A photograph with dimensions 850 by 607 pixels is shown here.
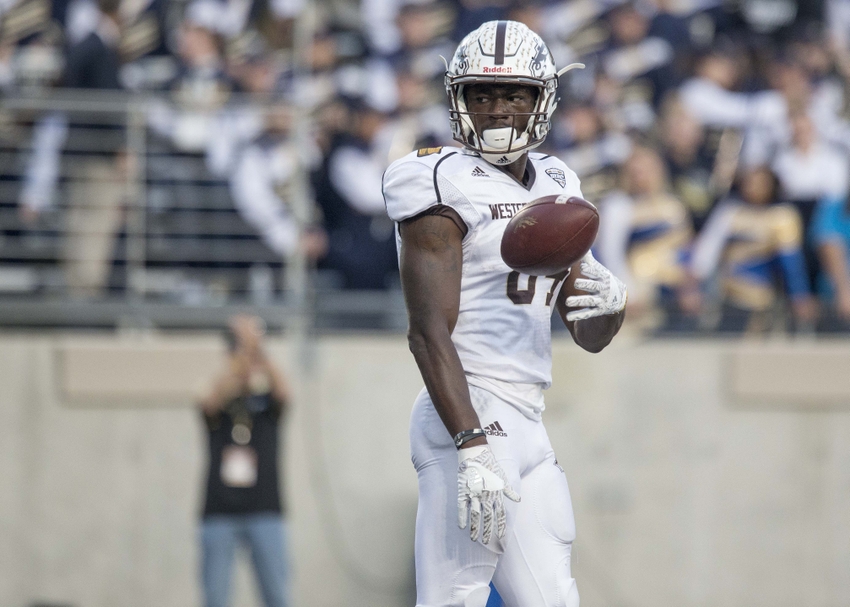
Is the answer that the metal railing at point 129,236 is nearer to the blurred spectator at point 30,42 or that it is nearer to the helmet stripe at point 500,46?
the blurred spectator at point 30,42

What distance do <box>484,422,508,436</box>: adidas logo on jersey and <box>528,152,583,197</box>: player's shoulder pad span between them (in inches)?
30.1

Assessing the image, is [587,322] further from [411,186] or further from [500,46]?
[500,46]

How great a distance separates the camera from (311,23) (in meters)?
7.86

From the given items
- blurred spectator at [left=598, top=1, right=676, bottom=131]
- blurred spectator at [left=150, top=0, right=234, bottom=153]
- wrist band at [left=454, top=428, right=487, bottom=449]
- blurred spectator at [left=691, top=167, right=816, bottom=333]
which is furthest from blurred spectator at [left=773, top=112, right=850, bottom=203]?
wrist band at [left=454, top=428, right=487, bottom=449]

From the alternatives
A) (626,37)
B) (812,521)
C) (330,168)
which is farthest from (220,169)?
(812,521)

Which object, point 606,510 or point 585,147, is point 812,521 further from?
point 585,147

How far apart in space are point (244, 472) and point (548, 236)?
13.6ft

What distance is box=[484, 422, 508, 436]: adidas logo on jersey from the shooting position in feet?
10.9

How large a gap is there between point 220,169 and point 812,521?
15.0 ft

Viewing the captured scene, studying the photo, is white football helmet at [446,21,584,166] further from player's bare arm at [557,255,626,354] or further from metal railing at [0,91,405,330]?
metal railing at [0,91,405,330]

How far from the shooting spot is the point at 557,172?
12.2 feet

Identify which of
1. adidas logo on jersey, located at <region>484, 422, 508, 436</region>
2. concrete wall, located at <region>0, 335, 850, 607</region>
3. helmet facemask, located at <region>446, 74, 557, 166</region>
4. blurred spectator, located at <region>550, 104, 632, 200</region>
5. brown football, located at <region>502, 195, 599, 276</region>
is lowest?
concrete wall, located at <region>0, 335, 850, 607</region>

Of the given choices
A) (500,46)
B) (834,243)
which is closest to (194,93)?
(834,243)

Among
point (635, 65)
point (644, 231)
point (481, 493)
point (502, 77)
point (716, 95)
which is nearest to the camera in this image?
point (481, 493)
